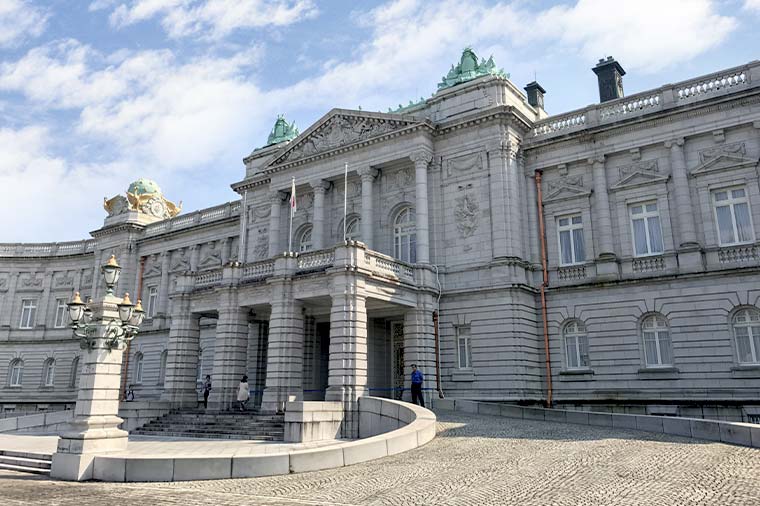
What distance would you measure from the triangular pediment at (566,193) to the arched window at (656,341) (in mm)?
6895

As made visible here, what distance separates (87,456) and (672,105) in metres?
27.7

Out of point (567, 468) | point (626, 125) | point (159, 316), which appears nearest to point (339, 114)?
point (626, 125)

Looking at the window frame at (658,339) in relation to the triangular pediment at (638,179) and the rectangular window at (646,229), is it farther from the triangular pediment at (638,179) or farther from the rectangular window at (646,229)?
the triangular pediment at (638,179)

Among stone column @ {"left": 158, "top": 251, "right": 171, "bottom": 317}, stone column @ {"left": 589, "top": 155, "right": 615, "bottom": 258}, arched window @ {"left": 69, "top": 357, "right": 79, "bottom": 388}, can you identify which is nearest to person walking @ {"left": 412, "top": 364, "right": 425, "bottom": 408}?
stone column @ {"left": 589, "top": 155, "right": 615, "bottom": 258}

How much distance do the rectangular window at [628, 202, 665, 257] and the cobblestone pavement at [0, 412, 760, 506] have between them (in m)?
13.4

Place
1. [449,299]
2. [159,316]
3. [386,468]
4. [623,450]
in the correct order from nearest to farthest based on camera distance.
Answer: [386,468] < [623,450] < [449,299] < [159,316]

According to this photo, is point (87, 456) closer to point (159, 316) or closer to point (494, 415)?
point (494, 415)

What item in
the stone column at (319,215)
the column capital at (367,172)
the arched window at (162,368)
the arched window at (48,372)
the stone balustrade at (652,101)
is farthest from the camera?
the arched window at (48,372)

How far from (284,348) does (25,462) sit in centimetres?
1155

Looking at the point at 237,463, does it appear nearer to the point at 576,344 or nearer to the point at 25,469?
the point at 25,469

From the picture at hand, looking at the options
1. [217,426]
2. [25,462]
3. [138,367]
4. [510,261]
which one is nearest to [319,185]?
[510,261]

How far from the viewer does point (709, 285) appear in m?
25.9

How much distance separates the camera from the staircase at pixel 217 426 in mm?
24750

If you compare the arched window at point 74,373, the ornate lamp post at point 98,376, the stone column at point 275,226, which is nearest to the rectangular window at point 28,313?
the arched window at point 74,373
